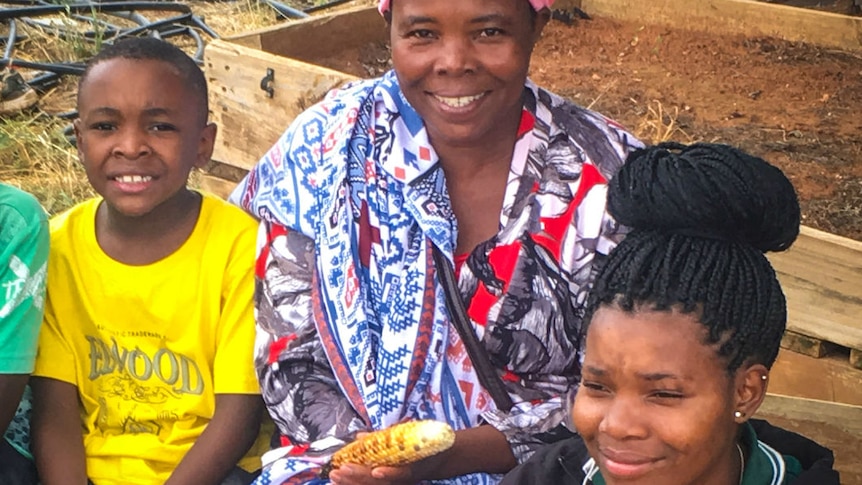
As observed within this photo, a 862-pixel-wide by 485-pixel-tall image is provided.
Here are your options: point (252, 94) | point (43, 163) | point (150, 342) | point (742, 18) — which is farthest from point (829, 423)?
point (43, 163)

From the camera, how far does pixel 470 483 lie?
8.91 feet

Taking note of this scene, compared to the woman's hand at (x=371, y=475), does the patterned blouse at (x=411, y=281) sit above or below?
above

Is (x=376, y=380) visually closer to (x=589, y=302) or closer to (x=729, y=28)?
(x=589, y=302)

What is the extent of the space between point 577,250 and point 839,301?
94 cm

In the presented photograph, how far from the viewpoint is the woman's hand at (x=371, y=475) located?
2434 mm

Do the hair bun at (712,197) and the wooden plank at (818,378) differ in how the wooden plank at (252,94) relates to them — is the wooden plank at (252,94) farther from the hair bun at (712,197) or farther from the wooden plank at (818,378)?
the hair bun at (712,197)

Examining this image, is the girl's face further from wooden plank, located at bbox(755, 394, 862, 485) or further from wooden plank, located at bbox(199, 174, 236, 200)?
wooden plank, located at bbox(199, 174, 236, 200)

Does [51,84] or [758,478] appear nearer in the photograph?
[758,478]

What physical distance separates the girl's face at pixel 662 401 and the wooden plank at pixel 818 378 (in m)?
1.36

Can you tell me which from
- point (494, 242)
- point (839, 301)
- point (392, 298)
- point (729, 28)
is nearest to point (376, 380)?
point (392, 298)

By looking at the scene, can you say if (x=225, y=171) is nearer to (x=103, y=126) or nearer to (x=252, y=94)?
(x=252, y=94)

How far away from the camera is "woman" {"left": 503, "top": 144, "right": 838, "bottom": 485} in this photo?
2004 mm

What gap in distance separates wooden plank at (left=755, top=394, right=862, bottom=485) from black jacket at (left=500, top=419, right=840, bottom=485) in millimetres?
715

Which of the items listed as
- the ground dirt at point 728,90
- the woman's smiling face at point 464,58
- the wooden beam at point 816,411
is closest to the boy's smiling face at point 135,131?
the woman's smiling face at point 464,58
